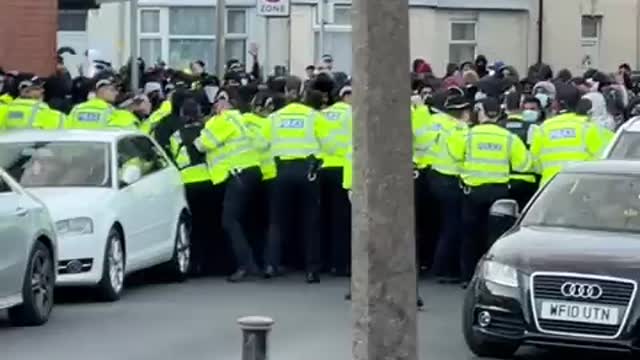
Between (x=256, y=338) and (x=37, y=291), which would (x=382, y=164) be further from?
(x=37, y=291)

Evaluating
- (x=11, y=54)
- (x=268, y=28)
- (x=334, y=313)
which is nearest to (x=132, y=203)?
(x=334, y=313)

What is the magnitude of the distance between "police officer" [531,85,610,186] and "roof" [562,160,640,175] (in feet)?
9.58

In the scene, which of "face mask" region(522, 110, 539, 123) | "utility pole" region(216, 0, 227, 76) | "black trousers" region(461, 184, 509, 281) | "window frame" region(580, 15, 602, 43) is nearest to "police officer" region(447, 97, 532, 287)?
"black trousers" region(461, 184, 509, 281)

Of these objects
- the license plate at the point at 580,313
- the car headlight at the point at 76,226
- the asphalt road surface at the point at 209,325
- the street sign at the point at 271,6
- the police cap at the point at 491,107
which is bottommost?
the asphalt road surface at the point at 209,325

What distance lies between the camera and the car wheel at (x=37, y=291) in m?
14.5

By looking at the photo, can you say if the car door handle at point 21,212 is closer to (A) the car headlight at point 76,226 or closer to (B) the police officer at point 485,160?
(A) the car headlight at point 76,226

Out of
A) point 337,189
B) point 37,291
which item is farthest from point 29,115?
point 37,291

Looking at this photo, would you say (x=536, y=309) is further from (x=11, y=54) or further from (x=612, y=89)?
(x=11, y=54)

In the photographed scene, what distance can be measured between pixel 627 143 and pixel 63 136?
5273 mm

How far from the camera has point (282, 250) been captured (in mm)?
19094

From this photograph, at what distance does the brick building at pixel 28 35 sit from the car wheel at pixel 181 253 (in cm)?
846

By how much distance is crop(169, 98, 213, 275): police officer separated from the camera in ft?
61.5

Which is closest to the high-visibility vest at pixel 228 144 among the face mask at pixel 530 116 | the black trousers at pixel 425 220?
the black trousers at pixel 425 220

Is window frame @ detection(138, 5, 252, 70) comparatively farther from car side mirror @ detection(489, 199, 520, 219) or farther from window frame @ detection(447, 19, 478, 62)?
car side mirror @ detection(489, 199, 520, 219)
